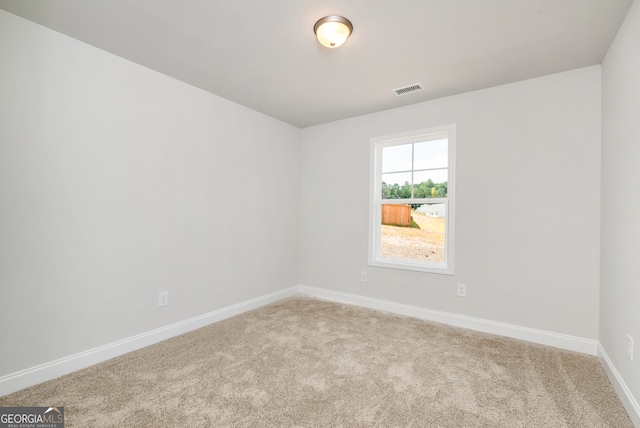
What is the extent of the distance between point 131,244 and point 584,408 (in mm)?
3453

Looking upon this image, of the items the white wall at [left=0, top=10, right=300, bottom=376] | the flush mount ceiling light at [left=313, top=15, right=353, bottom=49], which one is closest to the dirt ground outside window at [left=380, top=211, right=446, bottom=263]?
the white wall at [left=0, top=10, right=300, bottom=376]

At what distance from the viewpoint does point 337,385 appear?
1993mm

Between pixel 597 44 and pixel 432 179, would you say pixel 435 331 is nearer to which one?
pixel 432 179

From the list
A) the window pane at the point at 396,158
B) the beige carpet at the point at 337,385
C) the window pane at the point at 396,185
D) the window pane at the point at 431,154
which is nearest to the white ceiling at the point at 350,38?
the window pane at the point at 431,154

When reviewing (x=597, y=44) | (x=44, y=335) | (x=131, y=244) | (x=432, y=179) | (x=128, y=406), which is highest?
(x=597, y=44)

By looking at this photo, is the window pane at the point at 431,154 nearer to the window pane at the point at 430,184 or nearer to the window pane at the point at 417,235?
the window pane at the point at 430,184

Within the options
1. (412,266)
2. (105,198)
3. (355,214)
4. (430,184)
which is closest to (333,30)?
(430,184)

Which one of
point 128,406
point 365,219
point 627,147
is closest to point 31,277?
point 128,406

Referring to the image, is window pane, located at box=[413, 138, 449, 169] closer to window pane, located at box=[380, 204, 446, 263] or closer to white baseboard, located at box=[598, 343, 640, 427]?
window pane, located at box=[380, 204, 446, 263]

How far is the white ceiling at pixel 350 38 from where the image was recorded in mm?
1852

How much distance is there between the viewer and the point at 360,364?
7.47 feet

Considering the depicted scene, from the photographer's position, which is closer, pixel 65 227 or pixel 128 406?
pixel 128 406

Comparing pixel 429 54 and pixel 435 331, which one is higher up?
pixel 429 54

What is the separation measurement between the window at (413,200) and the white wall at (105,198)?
168cm
